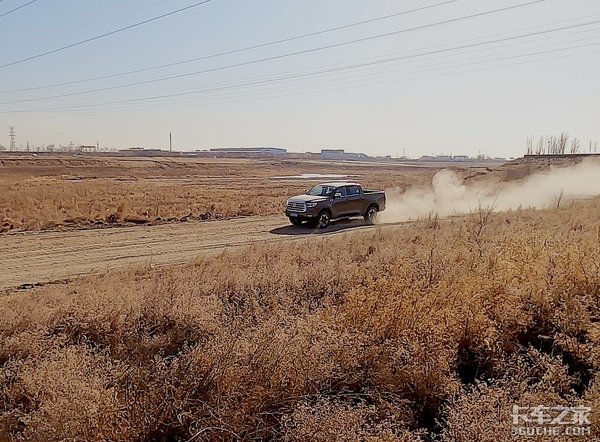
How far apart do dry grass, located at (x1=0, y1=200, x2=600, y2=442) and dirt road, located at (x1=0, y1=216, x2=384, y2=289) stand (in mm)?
4869

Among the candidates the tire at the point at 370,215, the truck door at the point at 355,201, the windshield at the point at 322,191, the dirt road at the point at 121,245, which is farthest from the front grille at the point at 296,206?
the tire at the point at 370,215

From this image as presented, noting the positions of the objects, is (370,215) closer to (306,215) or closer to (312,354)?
(306,215)

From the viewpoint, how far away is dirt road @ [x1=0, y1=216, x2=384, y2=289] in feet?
47.0

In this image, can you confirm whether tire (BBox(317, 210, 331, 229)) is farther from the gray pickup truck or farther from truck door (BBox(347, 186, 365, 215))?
truck door (BBox(347, 186, 365, 215))

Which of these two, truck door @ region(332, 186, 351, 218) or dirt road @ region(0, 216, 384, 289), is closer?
dirt road @ region(0, 216, 384, 289)

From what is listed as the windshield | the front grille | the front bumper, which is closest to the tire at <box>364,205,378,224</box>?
the windshield

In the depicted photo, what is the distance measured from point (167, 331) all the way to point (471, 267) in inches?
208

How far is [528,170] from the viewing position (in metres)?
50.3

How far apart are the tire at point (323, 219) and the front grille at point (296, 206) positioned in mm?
812

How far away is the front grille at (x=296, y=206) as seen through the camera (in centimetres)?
2317

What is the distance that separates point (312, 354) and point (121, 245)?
13.5 metres

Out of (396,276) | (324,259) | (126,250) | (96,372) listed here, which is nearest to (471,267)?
(396,276)

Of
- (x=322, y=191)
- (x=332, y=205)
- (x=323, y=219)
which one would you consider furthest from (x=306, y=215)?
(x=322, y=191)

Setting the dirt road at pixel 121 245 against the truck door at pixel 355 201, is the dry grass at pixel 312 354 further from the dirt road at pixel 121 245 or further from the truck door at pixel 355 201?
the truck door at pixel 355 201
